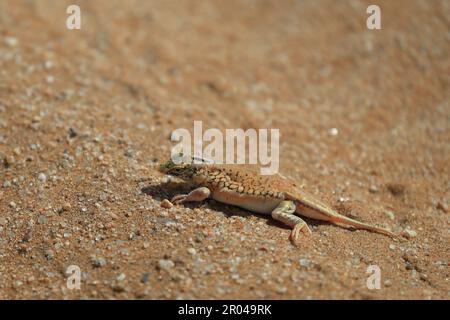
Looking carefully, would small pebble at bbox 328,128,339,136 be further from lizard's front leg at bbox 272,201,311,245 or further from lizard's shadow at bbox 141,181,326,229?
lizard's front leg at bbox 272,201,311,245

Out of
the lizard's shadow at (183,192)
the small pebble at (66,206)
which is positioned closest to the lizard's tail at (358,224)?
the lizard's shadow at (183,192)

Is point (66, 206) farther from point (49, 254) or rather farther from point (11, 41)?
point (11, 41)

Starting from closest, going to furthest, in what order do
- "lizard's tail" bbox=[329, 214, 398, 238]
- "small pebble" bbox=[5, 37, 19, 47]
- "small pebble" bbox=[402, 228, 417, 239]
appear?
1. "lizard's tail" bbox=[329, 214, 398, 238]
2. "small pebble" bbox=[402, 228, 417, 239]
3. "small pebble" bbox=[5, 37, 19, 47]

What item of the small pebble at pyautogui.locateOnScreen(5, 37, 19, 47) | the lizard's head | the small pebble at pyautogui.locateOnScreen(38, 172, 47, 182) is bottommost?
the small pebble at pyautogui.locateOnScreen(38, 172, 47, 182)

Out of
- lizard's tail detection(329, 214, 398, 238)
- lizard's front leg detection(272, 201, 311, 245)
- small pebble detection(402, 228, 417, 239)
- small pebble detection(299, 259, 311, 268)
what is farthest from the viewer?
small pebble detection(402, 228, 417, 239)

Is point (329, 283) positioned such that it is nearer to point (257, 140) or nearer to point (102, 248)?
point (102, 248)

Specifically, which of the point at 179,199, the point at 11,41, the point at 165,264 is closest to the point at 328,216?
the point at 179,199

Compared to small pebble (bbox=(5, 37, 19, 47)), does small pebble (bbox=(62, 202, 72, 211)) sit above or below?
below

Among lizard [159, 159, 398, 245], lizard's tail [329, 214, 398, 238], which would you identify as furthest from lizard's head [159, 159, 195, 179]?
lizard's tail [329, 214, 398, 238]
